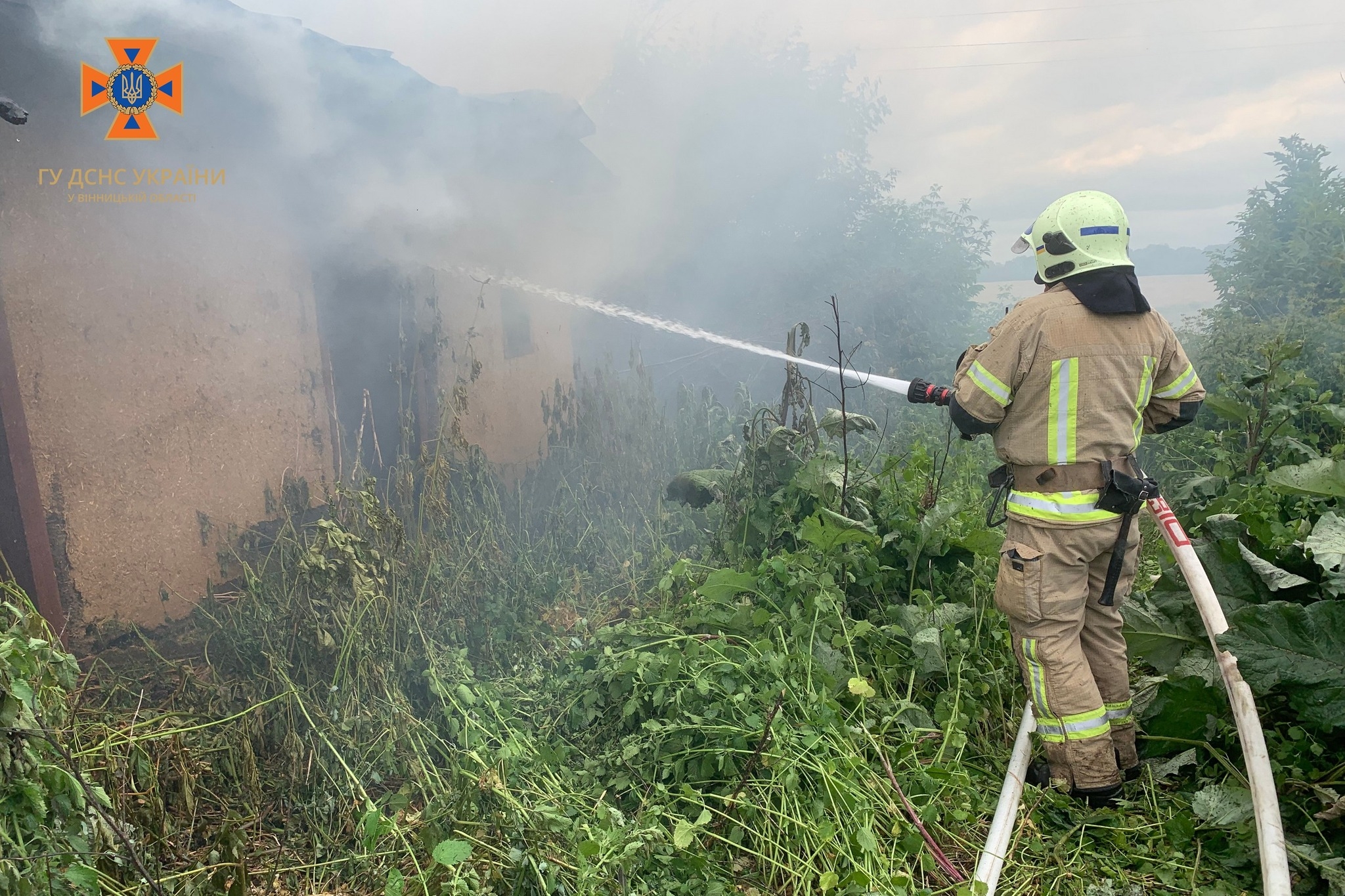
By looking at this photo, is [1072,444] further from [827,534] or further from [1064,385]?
[827,534]

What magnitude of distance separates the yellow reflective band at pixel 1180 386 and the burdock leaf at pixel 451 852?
2.71 metres

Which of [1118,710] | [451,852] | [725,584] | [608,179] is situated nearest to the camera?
[451,852]

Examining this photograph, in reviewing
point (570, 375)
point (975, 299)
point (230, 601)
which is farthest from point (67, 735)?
point (975, 299)

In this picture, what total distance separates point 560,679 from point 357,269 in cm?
321

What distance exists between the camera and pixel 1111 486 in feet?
8.57

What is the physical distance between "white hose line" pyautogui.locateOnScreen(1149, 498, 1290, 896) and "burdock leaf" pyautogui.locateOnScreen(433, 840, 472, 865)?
2.03 metres

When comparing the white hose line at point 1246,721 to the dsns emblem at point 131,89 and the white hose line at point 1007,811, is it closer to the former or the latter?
the white hose line at point 1007,811

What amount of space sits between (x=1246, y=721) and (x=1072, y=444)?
36.9 inches

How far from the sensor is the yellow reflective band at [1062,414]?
2.61 metres

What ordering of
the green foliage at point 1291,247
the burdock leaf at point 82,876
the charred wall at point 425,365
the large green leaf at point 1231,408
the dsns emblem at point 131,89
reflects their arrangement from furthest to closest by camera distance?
1. the green foliage at point 1291,247
2. the charred wall at point 425,365
3. the large green leaf at point 1231,408
4. the dsns emblem at point 131,89
5. the burdock leaf at point 82,876

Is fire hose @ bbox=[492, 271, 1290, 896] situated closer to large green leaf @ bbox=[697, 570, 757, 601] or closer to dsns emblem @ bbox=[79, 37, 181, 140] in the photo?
large green leaf @ bbox=[697, 570, 757, 601]

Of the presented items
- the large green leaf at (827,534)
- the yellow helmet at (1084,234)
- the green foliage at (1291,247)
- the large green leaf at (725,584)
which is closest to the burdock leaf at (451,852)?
the large green leaf at (725,584)

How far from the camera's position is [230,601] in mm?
3830

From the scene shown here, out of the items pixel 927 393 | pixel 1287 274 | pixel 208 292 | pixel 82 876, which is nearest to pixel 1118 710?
pixel 927 393
